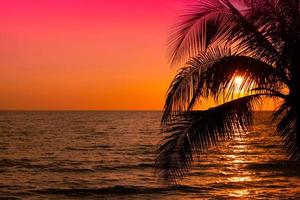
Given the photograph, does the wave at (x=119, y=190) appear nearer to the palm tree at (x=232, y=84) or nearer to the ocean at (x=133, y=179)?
the ocean at (x=133, y=179)

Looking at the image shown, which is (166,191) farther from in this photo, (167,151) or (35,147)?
(35,147)

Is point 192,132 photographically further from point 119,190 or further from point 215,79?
point 119,190

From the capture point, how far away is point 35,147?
47.6 m

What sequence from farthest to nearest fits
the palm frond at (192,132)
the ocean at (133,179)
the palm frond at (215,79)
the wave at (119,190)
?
the wave at (119,190) < the ocean at (133,179) < the palm frond at (192,132) < the palm frond at (215,79)

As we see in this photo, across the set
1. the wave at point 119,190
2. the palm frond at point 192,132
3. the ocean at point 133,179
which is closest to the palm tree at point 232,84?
the palm frond at point 192,132

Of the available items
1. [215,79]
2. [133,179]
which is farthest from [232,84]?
[133,179]

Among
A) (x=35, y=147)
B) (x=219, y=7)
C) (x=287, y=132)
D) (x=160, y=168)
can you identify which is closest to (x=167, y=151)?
(x=160, y=168)

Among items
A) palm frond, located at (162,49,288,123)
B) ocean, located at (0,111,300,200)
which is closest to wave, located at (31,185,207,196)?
ocean, located at (0,111,300,200)

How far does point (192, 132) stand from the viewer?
307 inches

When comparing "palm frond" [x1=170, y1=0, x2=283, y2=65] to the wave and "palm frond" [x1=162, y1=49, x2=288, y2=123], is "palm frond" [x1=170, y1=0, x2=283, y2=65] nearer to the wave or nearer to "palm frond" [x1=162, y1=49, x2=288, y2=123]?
"palm frond" [x1=162, y1=49, x2=288, y2=123]

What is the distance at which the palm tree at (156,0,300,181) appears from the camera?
303 inches

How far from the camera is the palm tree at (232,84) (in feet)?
25.3

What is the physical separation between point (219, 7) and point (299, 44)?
1.71 m

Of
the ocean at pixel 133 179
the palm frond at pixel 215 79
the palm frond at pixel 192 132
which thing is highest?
the palm frond at pixel 215 79
